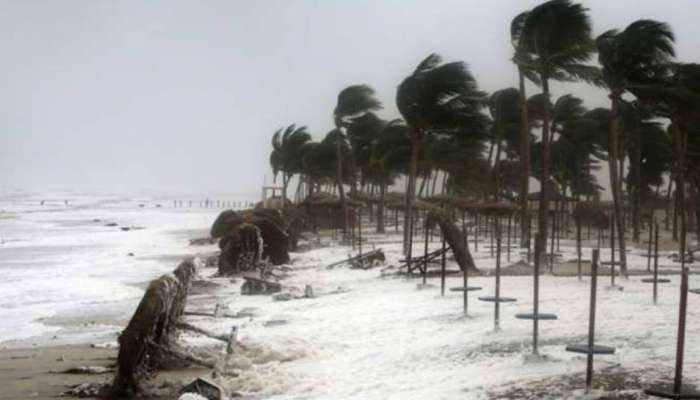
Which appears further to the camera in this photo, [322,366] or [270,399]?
[322,366]

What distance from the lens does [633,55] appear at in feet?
69.5

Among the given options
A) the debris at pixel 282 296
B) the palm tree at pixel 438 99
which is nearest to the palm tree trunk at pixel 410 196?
the palm tree at pixel 438 99

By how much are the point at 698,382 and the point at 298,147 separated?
55.4 meters

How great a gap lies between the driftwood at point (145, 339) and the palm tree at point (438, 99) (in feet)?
61.5

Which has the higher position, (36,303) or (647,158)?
(647,158)

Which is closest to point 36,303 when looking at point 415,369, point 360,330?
point 360,330

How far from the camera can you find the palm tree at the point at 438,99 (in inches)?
1150

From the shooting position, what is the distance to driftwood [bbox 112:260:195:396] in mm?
9422

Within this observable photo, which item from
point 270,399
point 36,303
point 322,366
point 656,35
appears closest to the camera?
point 270,399

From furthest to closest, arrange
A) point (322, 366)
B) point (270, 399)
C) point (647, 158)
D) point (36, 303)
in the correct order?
1. point (647, 158)
2. point (36, 303)
3. point (322, 366)
4. point (270, 399)

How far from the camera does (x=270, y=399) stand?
30.1ft

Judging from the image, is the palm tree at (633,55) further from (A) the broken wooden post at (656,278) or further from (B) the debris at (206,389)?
(B) the debris at (206,389)

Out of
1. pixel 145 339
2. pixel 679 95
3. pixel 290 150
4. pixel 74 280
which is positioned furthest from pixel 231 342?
pixel 290 150

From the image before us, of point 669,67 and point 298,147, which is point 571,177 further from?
point 669,67
